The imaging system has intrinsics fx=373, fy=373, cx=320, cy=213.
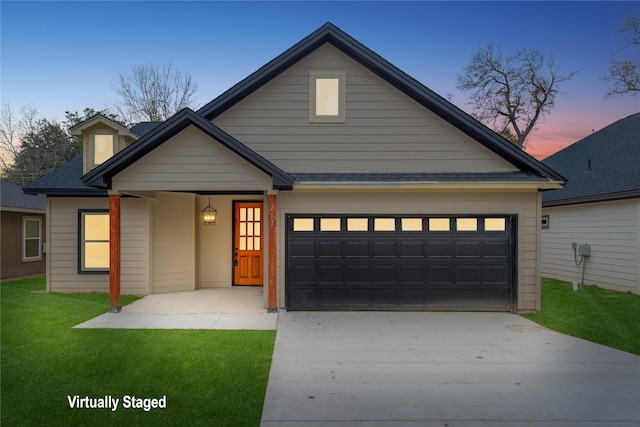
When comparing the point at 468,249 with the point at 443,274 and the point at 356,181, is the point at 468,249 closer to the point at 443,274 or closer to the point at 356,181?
the point at 443,274

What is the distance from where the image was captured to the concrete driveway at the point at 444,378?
3.99 m

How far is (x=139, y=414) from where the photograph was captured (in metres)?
3.95

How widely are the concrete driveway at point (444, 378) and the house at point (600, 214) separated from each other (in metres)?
6.99

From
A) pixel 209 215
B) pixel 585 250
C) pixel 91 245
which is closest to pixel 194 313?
pixel 209 215

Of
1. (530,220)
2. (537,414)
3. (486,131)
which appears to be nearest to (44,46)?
(486,131)

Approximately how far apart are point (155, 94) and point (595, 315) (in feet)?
88.4

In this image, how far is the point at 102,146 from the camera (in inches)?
440

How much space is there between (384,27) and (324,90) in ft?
38.4

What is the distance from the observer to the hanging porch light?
11.8 meters

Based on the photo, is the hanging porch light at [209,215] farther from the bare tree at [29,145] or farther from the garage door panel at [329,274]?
the bare tree at [29,145]

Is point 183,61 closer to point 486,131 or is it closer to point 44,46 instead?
point 44,46

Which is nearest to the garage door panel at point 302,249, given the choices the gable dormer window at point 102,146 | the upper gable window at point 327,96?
the upper gable window at point 327,96

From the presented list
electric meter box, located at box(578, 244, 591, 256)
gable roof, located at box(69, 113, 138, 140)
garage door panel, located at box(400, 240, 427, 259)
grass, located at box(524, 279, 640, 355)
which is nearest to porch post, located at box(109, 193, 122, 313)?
gable roof, located at box(69, 113, 138, 140)

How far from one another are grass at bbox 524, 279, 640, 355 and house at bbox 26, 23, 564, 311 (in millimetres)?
787
